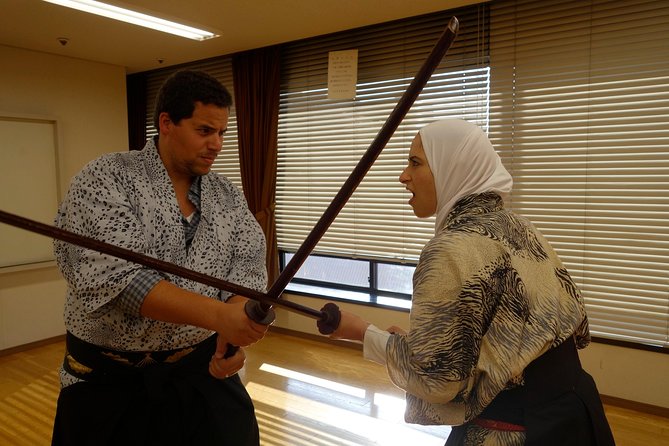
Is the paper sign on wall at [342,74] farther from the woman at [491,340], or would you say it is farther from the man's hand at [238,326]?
the man's hand at [238,326]

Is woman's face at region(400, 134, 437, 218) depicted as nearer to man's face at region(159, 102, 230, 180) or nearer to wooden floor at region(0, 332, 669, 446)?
man's face at region(159, 102, 230, 180)

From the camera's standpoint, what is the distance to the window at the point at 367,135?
352 cm

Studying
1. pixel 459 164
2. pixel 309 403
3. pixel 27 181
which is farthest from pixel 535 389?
pixel 27 181

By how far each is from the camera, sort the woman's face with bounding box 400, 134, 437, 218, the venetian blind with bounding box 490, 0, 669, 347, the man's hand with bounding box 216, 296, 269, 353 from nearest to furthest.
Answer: the man's hand with bounding box 216, 296, 269, 353 → the woman's face with bounding box 400, 134, 437, 218 → the venetian blind with bounding box 490, 0, 669, 347

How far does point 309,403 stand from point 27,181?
3.04 meters

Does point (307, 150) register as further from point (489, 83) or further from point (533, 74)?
point (533, 74)

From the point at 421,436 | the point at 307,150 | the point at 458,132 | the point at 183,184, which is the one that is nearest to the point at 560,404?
the point at 458,132

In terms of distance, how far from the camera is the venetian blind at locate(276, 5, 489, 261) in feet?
11.5

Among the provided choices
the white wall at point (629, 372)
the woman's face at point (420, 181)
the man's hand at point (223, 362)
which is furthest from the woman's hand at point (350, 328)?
the white wall at point (629, 372)

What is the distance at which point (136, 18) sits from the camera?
340cm

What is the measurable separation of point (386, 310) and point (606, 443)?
9.13 ft

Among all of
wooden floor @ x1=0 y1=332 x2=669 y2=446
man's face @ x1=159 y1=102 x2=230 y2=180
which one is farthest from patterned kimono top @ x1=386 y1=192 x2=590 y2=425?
wooden floor @ x1=0 y1=332 x2=669 y2=446

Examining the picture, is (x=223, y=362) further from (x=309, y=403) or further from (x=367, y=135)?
(x=367, y=135)

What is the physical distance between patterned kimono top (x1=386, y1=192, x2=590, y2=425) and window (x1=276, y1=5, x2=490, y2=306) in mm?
2548
